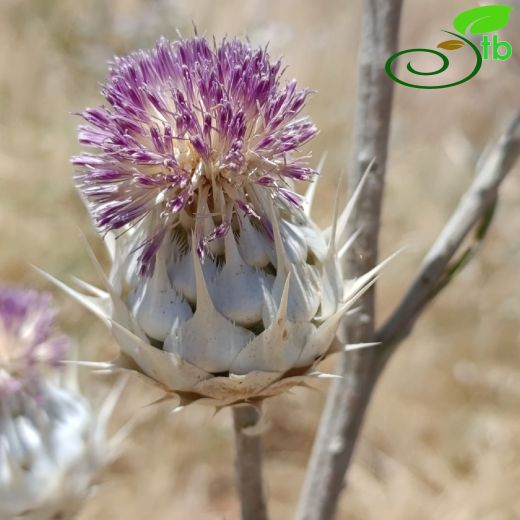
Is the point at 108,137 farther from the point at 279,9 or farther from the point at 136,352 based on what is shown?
the point at 279,9

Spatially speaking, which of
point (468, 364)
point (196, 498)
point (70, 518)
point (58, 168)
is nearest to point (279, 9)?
point (58, 168)

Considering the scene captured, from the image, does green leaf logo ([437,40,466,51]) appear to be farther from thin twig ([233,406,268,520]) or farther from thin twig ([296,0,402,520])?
thin twig ([233,406,268,520])

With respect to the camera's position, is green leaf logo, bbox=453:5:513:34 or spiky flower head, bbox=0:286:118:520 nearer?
green leaf logo, bbox=453:5:513:34

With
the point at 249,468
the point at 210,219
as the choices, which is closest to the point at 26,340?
Answer: the point at 249,468

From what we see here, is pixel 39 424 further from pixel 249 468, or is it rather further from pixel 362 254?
pixel 362 254

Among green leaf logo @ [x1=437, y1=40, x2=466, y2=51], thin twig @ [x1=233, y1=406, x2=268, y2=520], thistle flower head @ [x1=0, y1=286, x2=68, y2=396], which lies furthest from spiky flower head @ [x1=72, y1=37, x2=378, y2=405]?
thistle flower head @ [x1=0, y1=286, x2=68, y2=396]

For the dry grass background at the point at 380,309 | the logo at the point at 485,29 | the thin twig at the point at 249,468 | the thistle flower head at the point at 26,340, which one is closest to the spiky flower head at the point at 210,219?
the thin twig at the point at 249,468

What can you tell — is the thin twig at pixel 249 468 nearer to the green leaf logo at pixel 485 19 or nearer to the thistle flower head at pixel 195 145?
the thistle flower head at pixel 195 145
